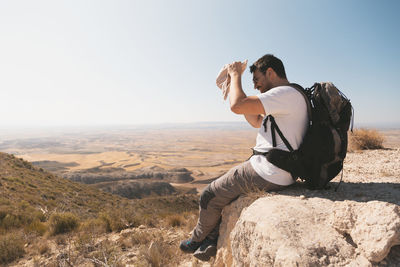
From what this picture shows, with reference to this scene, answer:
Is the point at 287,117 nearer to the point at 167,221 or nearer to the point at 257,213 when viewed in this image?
the point at 257,213

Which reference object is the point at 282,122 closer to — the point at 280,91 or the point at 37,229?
the point at 280,91

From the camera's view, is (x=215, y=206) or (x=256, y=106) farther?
(x=215, y=206)

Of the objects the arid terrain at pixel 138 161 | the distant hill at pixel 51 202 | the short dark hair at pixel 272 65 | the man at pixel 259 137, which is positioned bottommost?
the arid terrain at pixel 138 161

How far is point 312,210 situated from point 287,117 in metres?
0.79

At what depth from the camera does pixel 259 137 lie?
206 cm

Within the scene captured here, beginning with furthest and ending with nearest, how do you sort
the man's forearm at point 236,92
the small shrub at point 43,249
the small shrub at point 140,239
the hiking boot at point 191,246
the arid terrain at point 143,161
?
the arid terrain at point 143,161
the small shrub at point 140,239
the small shrub at point 43,249
the hiking boot at point 191,246
the man's forearm at point 236,92

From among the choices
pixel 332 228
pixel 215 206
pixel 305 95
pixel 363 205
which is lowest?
pixel 215 206

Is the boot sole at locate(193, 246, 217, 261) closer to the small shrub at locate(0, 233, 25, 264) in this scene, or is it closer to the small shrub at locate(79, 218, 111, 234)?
the small shrub at locate(79, 218, 111, 234)

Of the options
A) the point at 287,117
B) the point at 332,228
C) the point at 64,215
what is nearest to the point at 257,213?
A: the point at 332,228

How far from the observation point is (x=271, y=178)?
1.87 meters

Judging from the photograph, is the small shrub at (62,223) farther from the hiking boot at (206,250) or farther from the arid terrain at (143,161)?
the arid terrain at (143,161)

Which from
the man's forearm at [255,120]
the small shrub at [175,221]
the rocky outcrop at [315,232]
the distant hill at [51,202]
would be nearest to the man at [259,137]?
the rocky outcrop at [315,232]

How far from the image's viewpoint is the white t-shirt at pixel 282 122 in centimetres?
173

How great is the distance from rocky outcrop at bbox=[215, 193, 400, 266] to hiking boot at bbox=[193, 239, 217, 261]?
0.46 m
